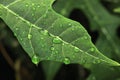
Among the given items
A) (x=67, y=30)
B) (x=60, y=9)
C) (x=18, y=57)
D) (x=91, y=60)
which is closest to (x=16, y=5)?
(x=67, y=30)

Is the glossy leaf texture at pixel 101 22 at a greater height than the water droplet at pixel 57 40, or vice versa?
the water droplet at pixel 57 40

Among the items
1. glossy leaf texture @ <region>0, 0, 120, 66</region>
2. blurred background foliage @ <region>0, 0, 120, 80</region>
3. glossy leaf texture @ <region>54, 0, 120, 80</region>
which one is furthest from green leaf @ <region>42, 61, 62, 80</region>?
glossy leaf texture @ <region>0, 0, 120, 66</region>

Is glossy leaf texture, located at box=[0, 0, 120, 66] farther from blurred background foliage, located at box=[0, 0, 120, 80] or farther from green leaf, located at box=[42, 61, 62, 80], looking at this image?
green leaf, located at box=[42, 61, 62, 80]

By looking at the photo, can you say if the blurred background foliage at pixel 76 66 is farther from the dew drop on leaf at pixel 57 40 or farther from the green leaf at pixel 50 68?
the dew drop on leaf at pixel 57 40

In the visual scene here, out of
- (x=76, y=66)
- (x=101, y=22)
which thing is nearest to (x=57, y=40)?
(x=101, y=22)

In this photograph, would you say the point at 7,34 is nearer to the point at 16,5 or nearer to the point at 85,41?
the point at 16,5

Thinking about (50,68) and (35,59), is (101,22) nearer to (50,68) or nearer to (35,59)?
(50,68)

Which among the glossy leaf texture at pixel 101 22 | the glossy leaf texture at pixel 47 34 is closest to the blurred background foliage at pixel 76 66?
the glossy leaf texture at pixel 101 22
